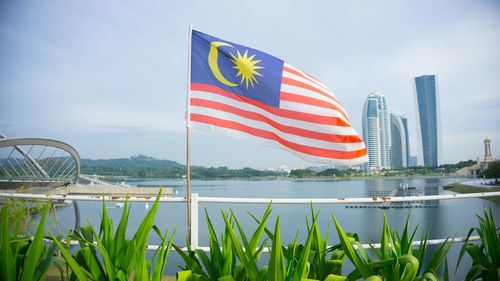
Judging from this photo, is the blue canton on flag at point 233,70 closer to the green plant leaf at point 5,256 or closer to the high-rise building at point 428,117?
the green plant leaf at point 5,256

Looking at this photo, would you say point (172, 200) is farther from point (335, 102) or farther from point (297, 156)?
point (335, 102)

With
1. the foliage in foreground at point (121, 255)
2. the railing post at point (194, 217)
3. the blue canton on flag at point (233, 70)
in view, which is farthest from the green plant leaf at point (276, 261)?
the blue canton on flag at point (233, 70)

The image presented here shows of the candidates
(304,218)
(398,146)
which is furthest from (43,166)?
(398,146)

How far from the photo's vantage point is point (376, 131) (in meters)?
71.3

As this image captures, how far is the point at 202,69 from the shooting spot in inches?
151

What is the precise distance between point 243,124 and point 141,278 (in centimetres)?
232

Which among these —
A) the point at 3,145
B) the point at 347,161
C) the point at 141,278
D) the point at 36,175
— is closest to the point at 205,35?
the point at 347,161

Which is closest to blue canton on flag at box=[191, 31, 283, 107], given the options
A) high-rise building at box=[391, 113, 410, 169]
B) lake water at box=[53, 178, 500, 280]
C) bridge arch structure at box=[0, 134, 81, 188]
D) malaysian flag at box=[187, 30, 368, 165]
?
malaysian flag at box=[187, 30, 368, 165]

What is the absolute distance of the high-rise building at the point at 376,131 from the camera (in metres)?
50.1

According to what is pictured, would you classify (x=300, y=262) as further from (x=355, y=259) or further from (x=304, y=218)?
(x=304, y=218)

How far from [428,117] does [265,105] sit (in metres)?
157

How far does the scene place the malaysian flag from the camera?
12.5 ft

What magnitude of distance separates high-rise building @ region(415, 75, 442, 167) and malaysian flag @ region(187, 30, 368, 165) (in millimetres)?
139991

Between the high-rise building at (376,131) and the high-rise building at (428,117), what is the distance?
2735 centimetres
